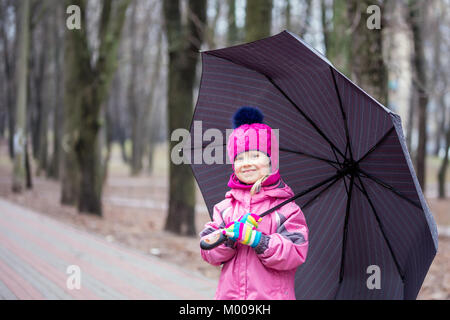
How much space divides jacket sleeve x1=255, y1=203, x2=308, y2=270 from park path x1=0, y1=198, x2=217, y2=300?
3609mm

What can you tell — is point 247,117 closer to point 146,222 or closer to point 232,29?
point 232,29

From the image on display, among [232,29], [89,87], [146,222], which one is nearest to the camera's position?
[232,29]

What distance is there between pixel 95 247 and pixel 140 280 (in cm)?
263

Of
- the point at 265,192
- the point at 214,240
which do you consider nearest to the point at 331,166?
the point at 265,192

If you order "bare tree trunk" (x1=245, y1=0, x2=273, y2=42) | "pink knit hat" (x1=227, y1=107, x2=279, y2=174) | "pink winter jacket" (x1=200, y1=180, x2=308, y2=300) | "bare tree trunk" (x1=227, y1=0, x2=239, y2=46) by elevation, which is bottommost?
"pink winter jacket" (x1=200, y1=180, x2=308, y2=300)

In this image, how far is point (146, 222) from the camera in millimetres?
14812

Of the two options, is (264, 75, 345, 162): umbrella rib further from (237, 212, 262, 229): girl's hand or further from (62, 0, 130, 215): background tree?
(62, 0, 130, 215): background tree

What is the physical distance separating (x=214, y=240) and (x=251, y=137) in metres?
0.63

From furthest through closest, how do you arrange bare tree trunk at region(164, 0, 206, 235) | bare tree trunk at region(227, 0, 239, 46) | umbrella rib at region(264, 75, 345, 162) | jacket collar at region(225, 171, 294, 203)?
bare tree trunk at region(227, 0, 239, 46) < bare tree trunk at region(164, 0, 206, 235) < umbrella rib at region(264, 75, 345, 162) < jacket collar at region(225, 171, 294, 203)

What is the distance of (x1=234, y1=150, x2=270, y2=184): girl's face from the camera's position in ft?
9.59

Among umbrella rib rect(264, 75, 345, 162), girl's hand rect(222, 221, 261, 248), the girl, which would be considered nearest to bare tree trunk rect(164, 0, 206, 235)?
umbrella rib rect(264, 75, 345, 162)

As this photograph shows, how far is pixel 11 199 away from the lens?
56.8ft

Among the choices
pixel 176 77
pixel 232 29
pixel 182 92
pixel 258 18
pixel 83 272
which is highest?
pixel 232 29

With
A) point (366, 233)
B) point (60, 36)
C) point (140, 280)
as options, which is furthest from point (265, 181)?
point (60, 36)
